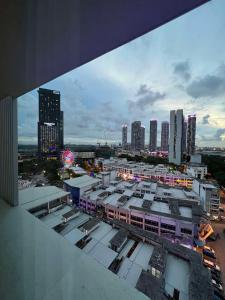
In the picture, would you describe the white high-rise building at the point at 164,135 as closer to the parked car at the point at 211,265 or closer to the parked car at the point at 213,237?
the parked car at the point at 213,237

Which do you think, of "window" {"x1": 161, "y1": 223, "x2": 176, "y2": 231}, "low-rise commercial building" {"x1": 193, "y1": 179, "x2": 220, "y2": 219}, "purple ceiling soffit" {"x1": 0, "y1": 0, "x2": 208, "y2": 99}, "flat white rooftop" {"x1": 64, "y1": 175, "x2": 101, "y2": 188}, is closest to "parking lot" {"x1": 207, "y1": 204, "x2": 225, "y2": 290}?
"low-rise commercial building" {"x1": 193, "y1": 179, "x2": 220, "y2": 219}

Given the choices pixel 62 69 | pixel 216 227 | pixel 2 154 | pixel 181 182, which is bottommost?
pixel 216 227

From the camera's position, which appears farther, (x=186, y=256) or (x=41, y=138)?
(x=41, y=138)

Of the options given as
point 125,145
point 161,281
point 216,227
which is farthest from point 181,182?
point 125,145

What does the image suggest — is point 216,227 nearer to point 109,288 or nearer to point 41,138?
point 109,288

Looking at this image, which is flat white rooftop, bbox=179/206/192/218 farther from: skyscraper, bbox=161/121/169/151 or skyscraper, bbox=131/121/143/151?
skyscraper, bbox=131/121/143/151

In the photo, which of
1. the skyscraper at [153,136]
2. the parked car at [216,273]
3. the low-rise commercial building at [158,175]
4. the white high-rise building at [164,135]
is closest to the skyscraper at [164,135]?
the white high-rise building at [164,135]

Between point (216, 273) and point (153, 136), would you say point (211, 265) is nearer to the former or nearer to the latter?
point (216, 273)
